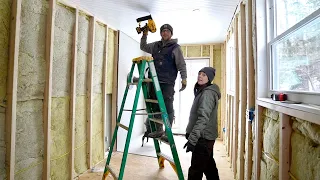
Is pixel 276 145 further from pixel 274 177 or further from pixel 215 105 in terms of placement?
pixel 215 105

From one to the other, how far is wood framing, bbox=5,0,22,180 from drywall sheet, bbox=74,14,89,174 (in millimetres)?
911

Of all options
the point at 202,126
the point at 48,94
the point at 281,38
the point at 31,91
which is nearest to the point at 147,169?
the point at 202,126

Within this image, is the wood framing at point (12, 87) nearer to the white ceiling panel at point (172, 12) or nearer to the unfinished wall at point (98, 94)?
the white ceiling panel at point (172, 12)

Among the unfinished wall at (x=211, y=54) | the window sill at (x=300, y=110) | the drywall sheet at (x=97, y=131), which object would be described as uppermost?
the unfinished wall at (x=211, y=54)

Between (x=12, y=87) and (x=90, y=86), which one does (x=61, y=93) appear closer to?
(x=90, y=86)

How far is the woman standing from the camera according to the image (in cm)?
163

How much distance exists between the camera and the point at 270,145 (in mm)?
1305

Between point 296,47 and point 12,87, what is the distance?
2.18 meters

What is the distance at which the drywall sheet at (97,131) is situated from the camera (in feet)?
9.58

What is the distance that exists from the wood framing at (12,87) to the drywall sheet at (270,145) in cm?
206

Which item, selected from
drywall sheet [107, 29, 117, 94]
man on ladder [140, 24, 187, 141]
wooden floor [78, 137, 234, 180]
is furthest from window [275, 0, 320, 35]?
drywall sheet [107, 29, 117, 94]

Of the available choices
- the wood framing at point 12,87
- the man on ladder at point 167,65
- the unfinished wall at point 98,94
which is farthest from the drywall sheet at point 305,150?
the unfinished wall at point 98,94

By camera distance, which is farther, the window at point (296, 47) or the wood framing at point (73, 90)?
the wood framing at point (73, 90)

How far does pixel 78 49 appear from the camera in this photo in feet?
8.39
